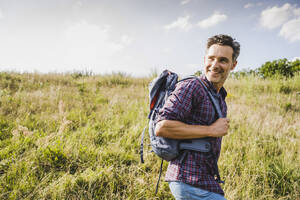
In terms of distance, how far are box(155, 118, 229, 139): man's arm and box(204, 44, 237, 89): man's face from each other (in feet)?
1.98

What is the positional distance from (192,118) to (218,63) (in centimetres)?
72

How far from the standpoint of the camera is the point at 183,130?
1381mm

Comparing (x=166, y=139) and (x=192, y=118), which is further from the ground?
(x=192, y=118)

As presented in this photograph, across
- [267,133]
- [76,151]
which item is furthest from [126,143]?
[267,133]

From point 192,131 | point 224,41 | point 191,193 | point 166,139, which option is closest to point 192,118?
point 192,131

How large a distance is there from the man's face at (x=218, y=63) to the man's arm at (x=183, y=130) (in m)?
0.60

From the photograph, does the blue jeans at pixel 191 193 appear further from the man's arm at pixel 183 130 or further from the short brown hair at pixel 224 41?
the short brown hair at pixel 224 41

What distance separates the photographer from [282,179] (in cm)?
277

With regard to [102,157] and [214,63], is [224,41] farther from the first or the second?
[102,157]

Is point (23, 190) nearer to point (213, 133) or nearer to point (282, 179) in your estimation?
point (213, 133)

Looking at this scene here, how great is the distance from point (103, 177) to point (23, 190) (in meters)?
1.04

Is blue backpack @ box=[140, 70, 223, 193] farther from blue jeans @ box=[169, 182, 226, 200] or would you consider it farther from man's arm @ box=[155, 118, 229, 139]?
blue jeans @ box=[169, 182, 226, 200]

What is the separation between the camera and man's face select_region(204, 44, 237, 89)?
177 cm

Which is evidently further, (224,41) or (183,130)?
(224,41)
